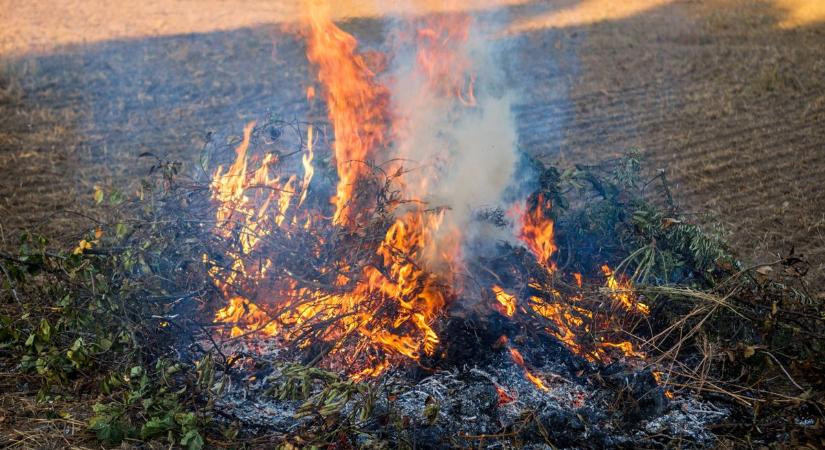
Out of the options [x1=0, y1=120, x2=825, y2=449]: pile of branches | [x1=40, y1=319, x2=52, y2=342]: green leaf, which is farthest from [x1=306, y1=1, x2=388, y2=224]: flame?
[x1=40, y1=319, x2=52, y2=342]: green leaf

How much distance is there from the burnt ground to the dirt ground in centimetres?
3

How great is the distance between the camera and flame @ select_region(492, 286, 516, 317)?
506cm

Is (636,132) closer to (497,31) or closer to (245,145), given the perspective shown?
(497,31)

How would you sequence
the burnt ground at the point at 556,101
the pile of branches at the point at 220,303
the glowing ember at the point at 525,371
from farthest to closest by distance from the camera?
the burnt ground at the point at 556,101 < the glowing ember at the point at 525,371 < the pile of branches at the point at 220,303

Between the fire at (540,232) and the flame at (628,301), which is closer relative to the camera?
the flame at (628,301)

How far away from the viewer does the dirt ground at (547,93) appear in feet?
27.2

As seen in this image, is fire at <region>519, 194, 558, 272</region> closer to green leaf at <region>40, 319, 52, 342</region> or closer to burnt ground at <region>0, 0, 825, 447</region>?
burnt ground at <region>0, 0, 825, 447</region>

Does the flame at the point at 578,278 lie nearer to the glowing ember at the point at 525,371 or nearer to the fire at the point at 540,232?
the fire at the point at 540,232

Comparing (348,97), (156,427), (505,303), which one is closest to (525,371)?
(505,303)

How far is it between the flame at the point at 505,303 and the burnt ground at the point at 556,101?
259 centimetres

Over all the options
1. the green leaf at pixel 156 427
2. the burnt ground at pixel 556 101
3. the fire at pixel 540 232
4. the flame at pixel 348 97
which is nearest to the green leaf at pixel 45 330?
the green leaf at pixel 156 427

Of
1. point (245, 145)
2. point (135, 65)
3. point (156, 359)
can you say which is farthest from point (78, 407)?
point (135, 65)

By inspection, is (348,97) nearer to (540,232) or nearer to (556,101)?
(540,232)

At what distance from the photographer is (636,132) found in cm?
1001
